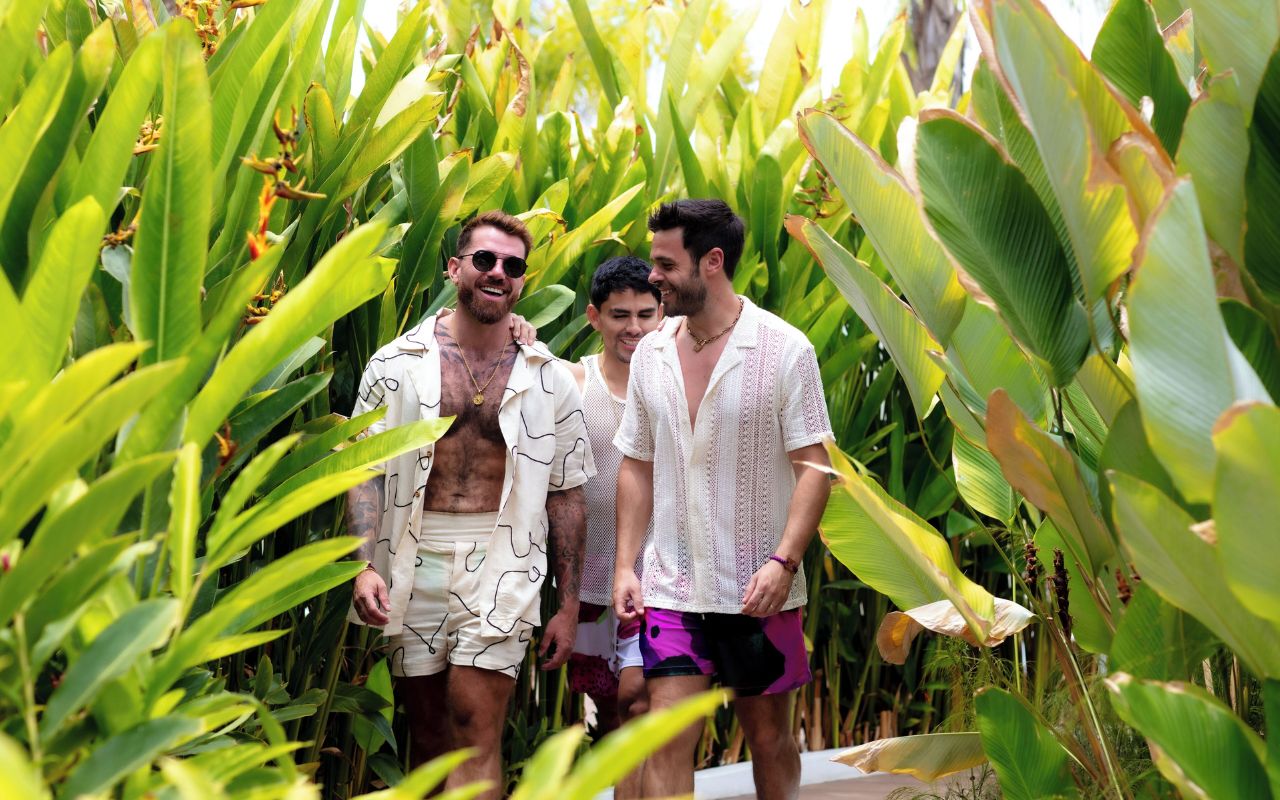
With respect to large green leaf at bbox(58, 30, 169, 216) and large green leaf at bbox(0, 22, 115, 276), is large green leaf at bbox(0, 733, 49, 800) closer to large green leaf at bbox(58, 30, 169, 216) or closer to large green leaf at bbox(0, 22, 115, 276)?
large green leaf at bbox(58, 30, 169, 216)

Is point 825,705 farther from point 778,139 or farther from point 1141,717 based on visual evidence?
point 1141,717

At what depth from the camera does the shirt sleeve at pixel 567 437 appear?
4.57 m

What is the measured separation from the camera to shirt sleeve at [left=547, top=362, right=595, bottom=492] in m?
4.57

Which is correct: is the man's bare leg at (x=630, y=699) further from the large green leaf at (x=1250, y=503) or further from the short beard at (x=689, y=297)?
the large green leaf at (x=1250, y=503)

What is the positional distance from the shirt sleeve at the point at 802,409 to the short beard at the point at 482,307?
2.81ft

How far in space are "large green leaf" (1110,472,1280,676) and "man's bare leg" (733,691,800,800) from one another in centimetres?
213

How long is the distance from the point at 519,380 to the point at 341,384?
0.69m

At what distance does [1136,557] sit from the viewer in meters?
2.38

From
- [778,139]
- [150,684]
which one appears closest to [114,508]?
[150,684]

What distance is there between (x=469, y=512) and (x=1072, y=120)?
7.87ft

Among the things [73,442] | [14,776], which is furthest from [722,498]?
[14,776]

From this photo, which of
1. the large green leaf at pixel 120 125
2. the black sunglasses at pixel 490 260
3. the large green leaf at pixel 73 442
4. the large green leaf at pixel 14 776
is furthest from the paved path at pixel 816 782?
the large green leaf at pixel 14 776

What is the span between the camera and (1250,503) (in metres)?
2.10

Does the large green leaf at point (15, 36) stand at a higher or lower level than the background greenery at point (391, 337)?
higher
